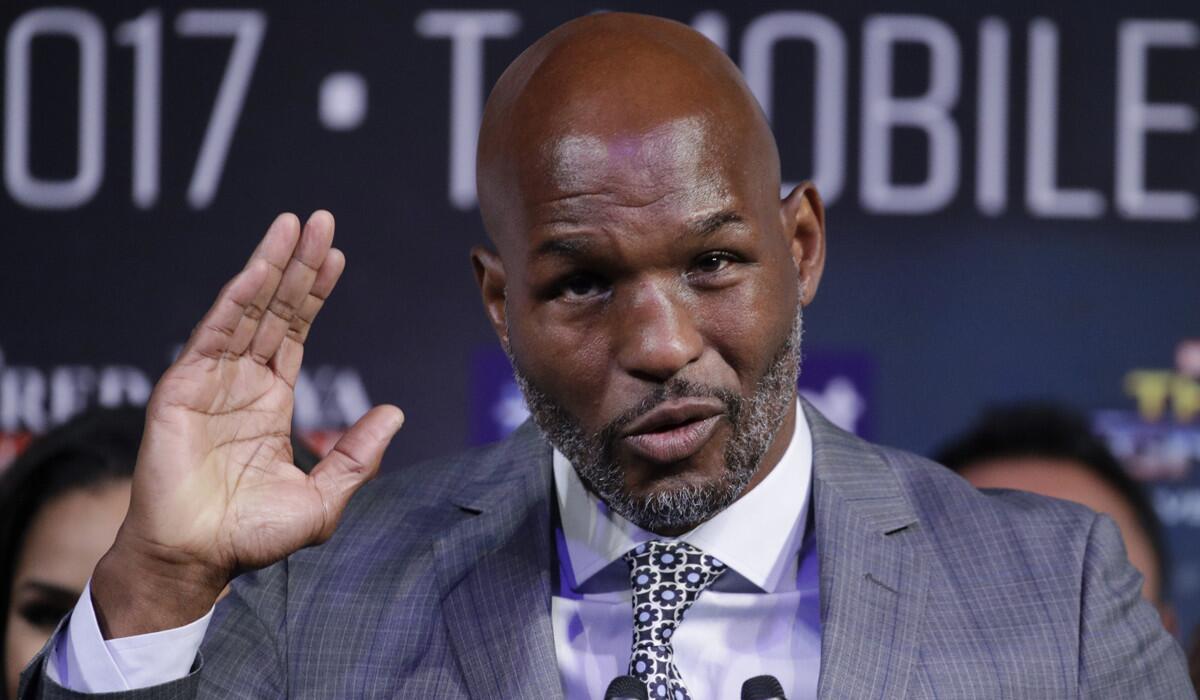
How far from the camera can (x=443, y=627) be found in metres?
2.12

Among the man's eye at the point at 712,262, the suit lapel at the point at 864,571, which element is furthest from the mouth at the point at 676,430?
the suit lapel at the point at 864,571

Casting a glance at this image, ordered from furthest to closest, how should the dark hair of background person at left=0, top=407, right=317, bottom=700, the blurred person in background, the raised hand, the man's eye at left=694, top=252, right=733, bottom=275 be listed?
the blurred person in background < the dark hair of background person at left=0, top=407, right=317, bottom=700 < the man's eye at left=694, top=252, right=733, bottom=275 < the raised hand

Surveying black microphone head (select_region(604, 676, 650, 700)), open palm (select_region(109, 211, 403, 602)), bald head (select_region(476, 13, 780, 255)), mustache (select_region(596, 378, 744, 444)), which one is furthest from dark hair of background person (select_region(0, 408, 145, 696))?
black microphone head (select_region(604, 676, 650, 700))

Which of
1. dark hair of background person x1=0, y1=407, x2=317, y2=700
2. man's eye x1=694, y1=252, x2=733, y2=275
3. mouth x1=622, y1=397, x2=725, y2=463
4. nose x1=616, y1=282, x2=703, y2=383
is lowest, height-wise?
dark hair of background person x1=0, y1=407, x2=317, y2=700

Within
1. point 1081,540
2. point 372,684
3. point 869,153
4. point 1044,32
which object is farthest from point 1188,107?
point 372,684

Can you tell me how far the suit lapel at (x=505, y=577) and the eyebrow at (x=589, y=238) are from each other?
1.29 feet

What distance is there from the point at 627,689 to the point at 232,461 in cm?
59

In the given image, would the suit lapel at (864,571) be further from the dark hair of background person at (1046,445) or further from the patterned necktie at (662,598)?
the dark hair of background person at (1046,445)

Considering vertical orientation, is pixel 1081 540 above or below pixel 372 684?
above

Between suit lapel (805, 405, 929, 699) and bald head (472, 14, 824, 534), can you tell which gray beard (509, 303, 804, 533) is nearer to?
bald head (472, 14, 824, 534)

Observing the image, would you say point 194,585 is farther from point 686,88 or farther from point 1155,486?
point 1155,486

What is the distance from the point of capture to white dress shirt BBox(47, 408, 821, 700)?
83.3 inches

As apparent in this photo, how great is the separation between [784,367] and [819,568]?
268 mm

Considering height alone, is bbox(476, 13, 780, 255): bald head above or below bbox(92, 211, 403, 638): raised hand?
above
